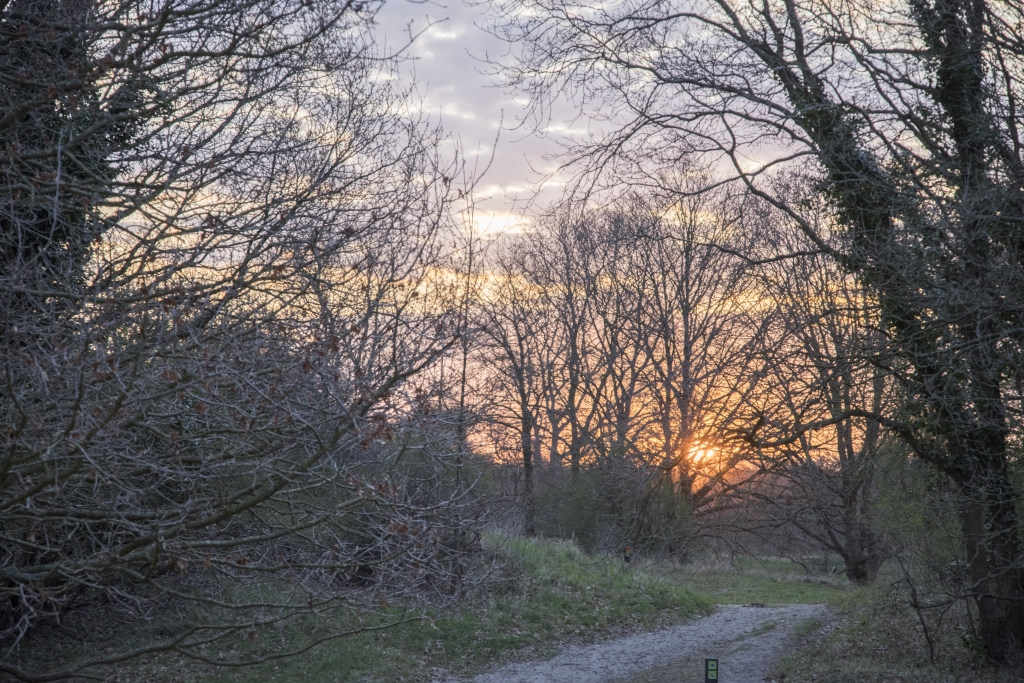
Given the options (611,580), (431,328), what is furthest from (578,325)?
(431,328)

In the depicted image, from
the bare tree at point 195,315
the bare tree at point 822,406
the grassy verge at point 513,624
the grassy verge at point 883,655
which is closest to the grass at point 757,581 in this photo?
the grassy verge at point 513,624

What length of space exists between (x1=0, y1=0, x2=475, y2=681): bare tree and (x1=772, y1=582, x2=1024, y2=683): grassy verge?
271 inches

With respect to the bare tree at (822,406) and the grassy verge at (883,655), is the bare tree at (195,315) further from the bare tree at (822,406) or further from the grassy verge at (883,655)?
the grassy verge at (883,655)

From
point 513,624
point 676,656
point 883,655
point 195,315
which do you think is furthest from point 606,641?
point 195,315

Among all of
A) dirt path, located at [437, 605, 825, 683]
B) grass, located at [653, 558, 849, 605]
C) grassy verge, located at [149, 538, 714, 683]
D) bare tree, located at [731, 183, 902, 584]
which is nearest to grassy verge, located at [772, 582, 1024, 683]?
dirt path, located at [437, 605, 825, 683]

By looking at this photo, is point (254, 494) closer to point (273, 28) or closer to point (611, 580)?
point (273, 28)

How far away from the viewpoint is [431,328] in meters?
6.68

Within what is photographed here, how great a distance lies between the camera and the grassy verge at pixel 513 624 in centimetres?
1104

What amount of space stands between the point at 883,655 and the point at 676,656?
3209 millimetres

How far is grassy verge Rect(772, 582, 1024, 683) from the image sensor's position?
1007 centimetres

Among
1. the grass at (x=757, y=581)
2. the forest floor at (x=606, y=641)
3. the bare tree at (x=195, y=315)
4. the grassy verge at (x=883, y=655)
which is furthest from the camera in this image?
the grass at (x=757, y=581)

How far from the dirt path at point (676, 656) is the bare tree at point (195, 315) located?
5.72 meters

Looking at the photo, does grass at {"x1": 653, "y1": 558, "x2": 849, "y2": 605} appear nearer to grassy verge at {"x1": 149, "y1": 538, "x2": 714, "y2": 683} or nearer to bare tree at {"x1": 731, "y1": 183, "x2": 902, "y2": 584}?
grassy verge at {"x1": 149, "y1": 538, "x2": 714, "y2": 683}

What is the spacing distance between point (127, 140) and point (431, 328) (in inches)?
131
